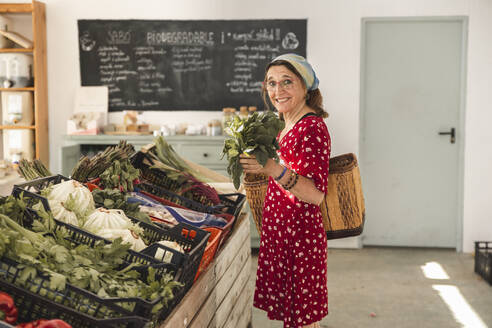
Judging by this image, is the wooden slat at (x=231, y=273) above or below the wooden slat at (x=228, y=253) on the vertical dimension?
below

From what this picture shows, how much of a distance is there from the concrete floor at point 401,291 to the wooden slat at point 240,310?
2.28 feet

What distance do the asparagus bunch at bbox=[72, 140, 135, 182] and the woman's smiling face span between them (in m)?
0.80

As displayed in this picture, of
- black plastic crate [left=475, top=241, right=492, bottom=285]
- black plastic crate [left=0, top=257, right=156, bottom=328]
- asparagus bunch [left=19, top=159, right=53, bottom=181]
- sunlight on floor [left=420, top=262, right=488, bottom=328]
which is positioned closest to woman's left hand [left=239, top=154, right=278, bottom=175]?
black plastic crate [left=0, top=257, right=156, bottom=328]

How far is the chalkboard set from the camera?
17.1 feet

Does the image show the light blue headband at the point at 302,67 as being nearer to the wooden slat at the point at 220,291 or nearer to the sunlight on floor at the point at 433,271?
the wooden slat at the point at 220,291

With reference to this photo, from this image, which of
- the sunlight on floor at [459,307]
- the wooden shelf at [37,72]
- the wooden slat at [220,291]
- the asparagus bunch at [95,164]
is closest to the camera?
the wooden slat at [220,291]

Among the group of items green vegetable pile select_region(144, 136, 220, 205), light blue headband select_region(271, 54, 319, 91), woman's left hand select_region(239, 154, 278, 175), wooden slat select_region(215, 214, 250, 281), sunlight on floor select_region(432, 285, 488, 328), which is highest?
light blue headband select_region(271, 54, 319, 91)

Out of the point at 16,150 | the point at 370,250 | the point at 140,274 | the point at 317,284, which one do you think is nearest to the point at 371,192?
the point at 370,250

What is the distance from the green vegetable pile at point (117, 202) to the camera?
1.87 meters

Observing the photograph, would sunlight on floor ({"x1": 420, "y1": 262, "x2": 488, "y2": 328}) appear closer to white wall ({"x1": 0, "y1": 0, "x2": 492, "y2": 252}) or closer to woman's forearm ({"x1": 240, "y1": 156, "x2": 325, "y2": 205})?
white wall ({"x1": 0, "y1": 0, "x2": 492, "y2": 252})

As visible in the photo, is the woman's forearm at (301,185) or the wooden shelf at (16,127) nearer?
the woman's forearm at (301,185)

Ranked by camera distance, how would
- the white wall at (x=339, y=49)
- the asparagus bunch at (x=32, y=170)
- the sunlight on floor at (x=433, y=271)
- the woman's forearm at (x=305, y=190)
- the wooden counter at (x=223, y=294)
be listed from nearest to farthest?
the wooden counter at (x=223, y=294) < the woman's forearm at (x=305, y=190) < the asparagus bunch at (x=32, y=170) < the sunlight on floor at (x=433, y=271) < the white wall at (x=339, y=49)

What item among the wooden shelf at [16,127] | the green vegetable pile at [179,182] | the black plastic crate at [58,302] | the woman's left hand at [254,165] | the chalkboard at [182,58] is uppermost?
the chalkboard at [182,58]

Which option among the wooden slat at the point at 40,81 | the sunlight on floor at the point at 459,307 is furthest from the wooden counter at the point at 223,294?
the wooden slat at the point at 40,81
